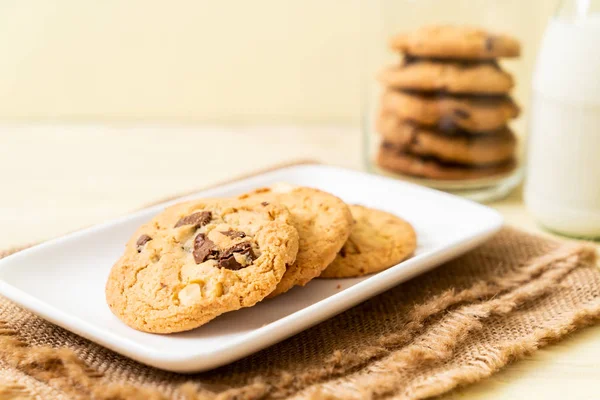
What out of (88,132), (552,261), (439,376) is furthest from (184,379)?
(88,132)

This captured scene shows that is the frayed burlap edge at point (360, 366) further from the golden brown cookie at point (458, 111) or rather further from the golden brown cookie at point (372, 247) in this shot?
the golden brown cookie at point (458, 111)

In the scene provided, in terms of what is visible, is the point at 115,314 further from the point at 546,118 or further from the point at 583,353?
the point at 546,118

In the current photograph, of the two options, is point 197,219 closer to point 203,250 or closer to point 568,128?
point 203,250

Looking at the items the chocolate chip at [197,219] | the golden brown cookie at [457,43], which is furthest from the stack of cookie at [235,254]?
the golden brown cookie at [457,43]

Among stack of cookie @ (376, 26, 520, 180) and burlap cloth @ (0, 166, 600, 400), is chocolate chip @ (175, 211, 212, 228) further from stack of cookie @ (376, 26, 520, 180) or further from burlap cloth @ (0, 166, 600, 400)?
stack of cookie @ (376, 26, 520, 180)

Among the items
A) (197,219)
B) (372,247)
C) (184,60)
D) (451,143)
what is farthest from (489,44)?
(184,60)

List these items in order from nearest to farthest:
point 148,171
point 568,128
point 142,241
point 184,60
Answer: point 142,241, point 568,128, point 148,171, point 184,60
